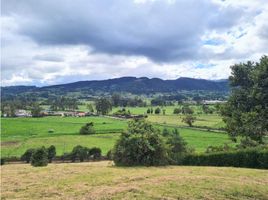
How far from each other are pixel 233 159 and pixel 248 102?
7.61 meters

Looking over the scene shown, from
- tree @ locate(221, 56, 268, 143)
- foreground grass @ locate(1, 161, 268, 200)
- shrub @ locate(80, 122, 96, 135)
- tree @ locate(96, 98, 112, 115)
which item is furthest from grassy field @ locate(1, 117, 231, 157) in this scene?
tree @ locate(96, 98, 112, 115)

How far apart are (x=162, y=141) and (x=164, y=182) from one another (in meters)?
13.4

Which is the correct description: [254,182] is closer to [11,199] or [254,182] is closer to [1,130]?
[11,199]

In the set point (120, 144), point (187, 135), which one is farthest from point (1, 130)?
point (120, 144)

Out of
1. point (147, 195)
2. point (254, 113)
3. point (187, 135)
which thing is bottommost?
point (187, 135)

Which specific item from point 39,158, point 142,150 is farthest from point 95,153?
point 142,150

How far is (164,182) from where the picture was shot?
21469 mm

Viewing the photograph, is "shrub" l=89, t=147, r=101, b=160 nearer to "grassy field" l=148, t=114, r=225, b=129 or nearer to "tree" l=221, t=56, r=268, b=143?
"tree" l=221, t=56, r=268, b=143

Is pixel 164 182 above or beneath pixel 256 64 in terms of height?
beneath

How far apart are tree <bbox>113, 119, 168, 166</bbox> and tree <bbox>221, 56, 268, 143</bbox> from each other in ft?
27.8

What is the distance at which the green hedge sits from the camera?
31.5 metres

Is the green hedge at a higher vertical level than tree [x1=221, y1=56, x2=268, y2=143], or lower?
lower

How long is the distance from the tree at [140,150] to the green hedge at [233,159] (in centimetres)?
281

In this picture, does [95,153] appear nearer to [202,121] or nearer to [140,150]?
[140,150]
